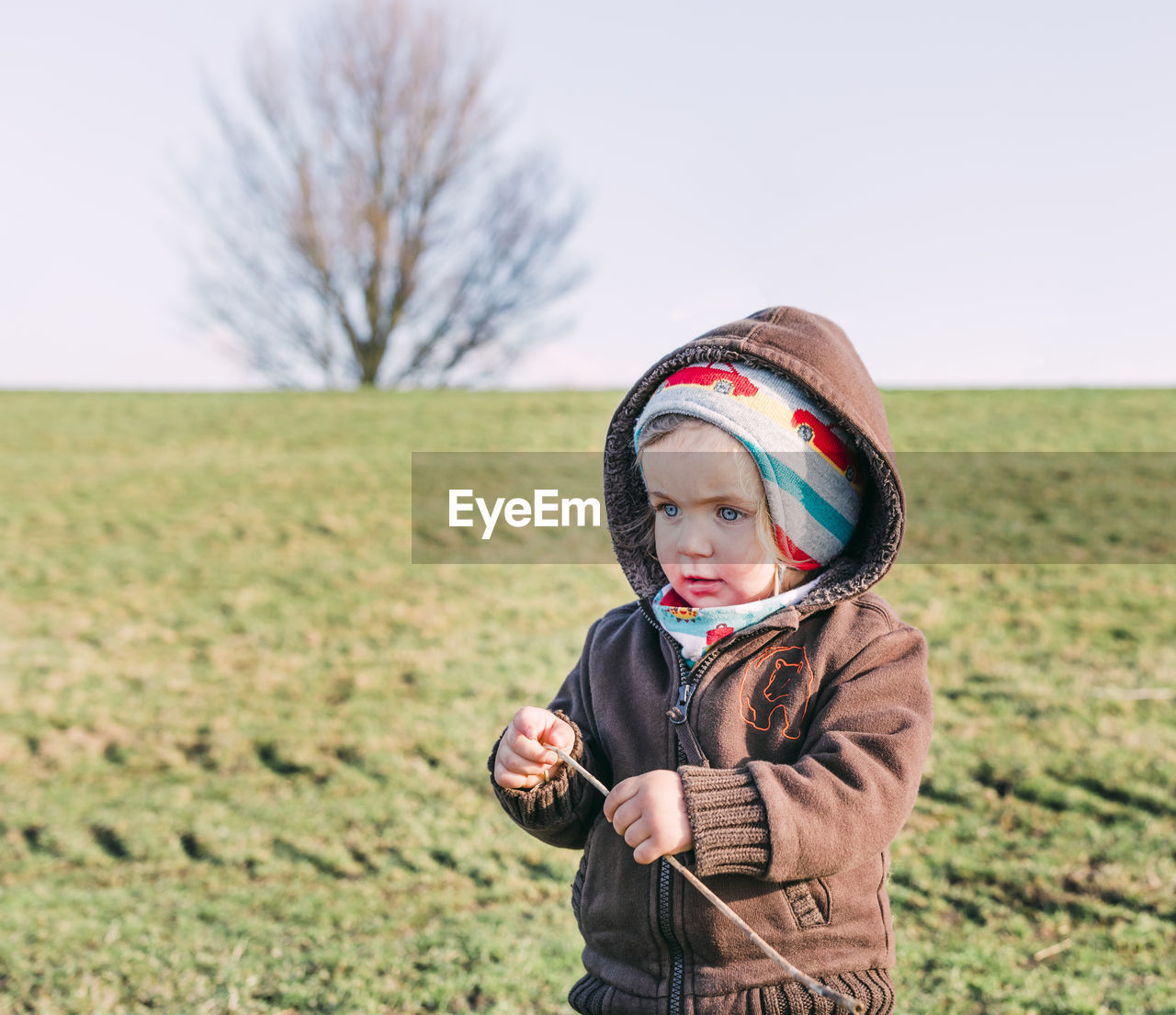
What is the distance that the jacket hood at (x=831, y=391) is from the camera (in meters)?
1.76

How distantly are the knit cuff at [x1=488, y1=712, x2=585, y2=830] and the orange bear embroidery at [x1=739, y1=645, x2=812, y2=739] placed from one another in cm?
31

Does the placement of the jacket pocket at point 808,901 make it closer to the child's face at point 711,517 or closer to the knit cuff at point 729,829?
the knit cuff at point 729,829

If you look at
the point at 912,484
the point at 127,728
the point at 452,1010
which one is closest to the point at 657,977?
the point at 452,1010

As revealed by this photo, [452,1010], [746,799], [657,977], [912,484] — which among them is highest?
[912,484]

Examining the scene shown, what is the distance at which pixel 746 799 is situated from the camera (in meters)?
1.57

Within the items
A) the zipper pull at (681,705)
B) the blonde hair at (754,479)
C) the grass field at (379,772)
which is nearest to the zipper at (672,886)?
the zipper pull at (681,705)

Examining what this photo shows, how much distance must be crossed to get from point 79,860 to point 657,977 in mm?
3582

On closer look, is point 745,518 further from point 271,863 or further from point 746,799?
Result: point 271,863

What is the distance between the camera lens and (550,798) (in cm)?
183

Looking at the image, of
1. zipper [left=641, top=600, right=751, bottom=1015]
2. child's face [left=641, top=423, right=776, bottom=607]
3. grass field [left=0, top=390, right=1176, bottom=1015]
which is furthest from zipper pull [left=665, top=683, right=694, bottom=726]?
grass field [left=0, top=390, right=1176, bottom=1015]

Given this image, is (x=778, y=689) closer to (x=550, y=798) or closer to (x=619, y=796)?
(x=619, y=796)

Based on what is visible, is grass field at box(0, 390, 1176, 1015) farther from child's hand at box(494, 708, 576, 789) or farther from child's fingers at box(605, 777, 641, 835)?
child's fingers at box(605, 777, 641, 835)

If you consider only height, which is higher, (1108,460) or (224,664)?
(1108,460)

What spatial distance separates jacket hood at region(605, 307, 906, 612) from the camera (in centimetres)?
176
